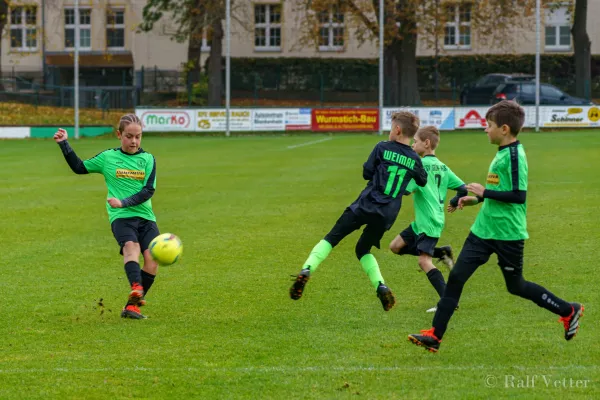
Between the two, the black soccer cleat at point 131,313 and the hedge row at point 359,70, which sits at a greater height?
the hedge row at point 359,70

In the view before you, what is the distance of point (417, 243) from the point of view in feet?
30.1

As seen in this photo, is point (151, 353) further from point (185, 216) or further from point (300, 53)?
point (300, 53)

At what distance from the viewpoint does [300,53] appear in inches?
2327

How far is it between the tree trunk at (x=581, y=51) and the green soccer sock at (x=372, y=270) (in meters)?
40.6

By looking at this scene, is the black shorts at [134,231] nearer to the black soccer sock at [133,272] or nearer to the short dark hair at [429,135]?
the black soccer sock at [133,272]

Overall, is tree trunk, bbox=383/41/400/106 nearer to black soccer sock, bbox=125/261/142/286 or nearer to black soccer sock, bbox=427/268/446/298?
black soccer sock, bbox=427/268/446/298

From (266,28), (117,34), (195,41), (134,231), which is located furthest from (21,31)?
(134,231)

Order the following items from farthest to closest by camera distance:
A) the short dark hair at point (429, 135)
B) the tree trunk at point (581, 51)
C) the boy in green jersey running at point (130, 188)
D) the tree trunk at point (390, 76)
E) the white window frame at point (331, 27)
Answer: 1. the white window frame at point (331, 27)
2. the tree trunk at point (581, 51)
3. the tree trunk at point (390, 76)
4. the short dark hair at point (429, 135)
5. the boy in green jersey running at point (130, 188)

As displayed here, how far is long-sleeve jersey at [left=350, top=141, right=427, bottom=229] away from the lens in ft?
28.3

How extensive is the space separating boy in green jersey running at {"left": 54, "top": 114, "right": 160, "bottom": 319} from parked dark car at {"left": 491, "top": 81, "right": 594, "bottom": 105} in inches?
1429

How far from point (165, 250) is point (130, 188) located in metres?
0.76

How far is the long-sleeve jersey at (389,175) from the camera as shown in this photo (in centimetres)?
864

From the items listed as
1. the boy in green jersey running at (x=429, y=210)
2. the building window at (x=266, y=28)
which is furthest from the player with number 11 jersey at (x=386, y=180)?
the building window at (x=266, y=28)

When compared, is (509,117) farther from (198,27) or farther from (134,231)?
(198,27)
